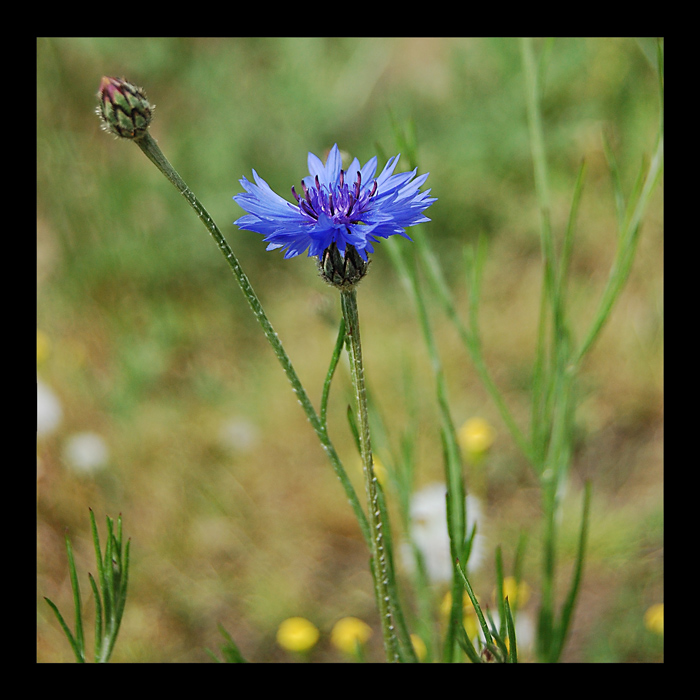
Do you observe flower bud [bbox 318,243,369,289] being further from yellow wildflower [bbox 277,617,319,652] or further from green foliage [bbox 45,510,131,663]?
yellow wildflower [bbox 277,617,319,652]

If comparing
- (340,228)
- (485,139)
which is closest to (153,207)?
(485,139)

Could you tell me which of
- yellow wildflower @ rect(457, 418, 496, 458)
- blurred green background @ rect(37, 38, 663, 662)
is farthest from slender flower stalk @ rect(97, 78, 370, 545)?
yellow wildflower @ rect(457, 418, 496, 458)

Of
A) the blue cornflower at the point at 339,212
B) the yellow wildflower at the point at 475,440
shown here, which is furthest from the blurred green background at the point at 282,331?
the blue cornflower at the point at 339,212

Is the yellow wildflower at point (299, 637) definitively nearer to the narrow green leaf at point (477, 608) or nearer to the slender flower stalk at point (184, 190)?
the narrow green leaf at point (477, 608)

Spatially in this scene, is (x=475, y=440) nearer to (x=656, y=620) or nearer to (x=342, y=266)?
(x=656, y=620)

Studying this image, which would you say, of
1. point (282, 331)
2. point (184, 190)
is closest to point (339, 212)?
point (184, 190)

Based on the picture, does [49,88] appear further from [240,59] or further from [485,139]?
[485,139]
